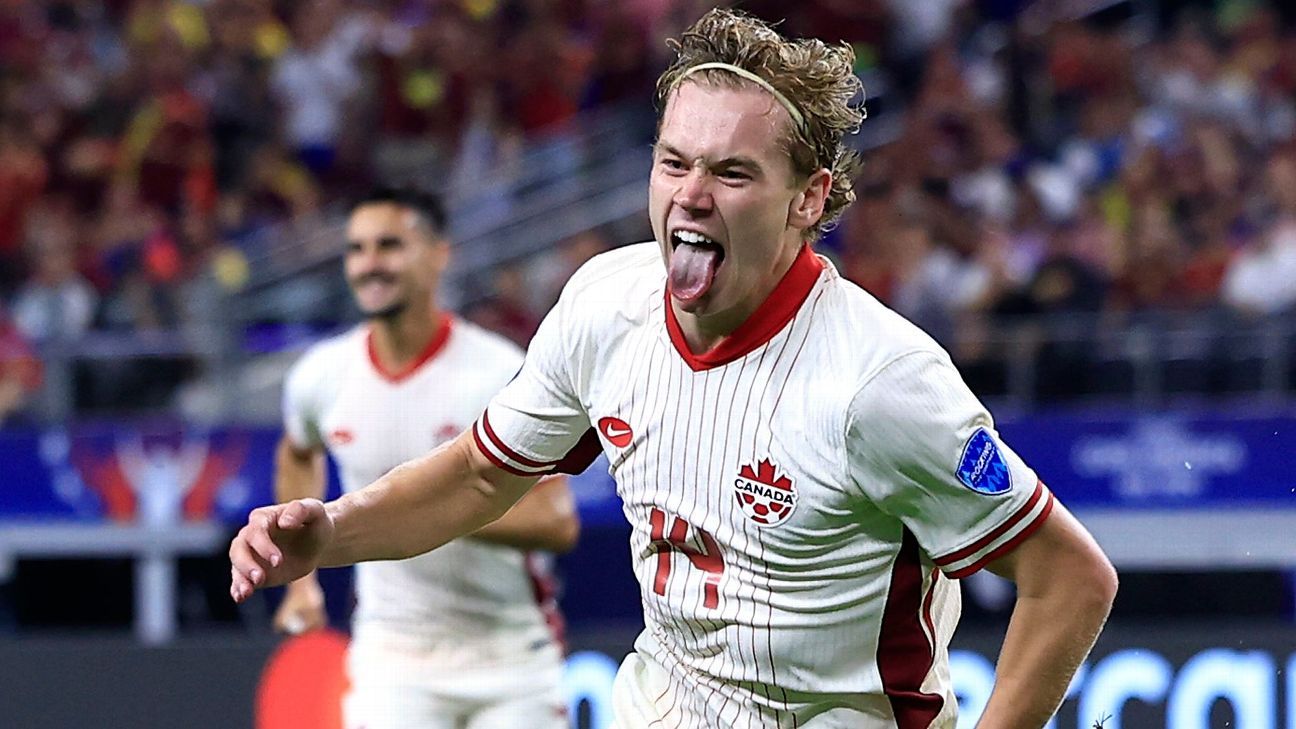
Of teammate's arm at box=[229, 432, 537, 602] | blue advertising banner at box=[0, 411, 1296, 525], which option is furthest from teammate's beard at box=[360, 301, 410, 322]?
blue advertising banner at box=[0, 411, 1296, 525]

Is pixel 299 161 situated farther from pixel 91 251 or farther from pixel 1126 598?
pixel 1126 598

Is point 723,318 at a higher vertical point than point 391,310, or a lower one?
lower

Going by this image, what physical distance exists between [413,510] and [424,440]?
2244 mm

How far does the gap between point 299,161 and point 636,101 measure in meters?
2.18

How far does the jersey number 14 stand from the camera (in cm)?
327

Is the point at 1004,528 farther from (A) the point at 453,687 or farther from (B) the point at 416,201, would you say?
(B) the point at 416,201

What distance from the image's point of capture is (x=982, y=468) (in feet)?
9.92

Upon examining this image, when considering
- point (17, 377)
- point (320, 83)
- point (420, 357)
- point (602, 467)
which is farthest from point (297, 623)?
point (320, 83)

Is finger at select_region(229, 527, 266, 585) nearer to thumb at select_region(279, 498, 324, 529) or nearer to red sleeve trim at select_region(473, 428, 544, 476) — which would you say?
thumb at select_region(279, 498, 324, 529)

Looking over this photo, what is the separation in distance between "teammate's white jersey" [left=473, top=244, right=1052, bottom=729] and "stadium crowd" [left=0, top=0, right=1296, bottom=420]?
653 centimetres

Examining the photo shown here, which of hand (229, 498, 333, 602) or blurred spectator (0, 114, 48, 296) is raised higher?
blurred spectator (0, 114, 48, 296)

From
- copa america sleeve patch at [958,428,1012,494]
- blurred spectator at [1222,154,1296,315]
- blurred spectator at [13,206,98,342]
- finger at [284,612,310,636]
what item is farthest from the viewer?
blurred spectator at [13,206,98,342]

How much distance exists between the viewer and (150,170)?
1241 centimetres

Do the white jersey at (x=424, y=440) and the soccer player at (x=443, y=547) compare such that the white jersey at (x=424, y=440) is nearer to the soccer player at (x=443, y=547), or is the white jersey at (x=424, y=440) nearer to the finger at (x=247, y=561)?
the soccer player at (x=443, y=547)
